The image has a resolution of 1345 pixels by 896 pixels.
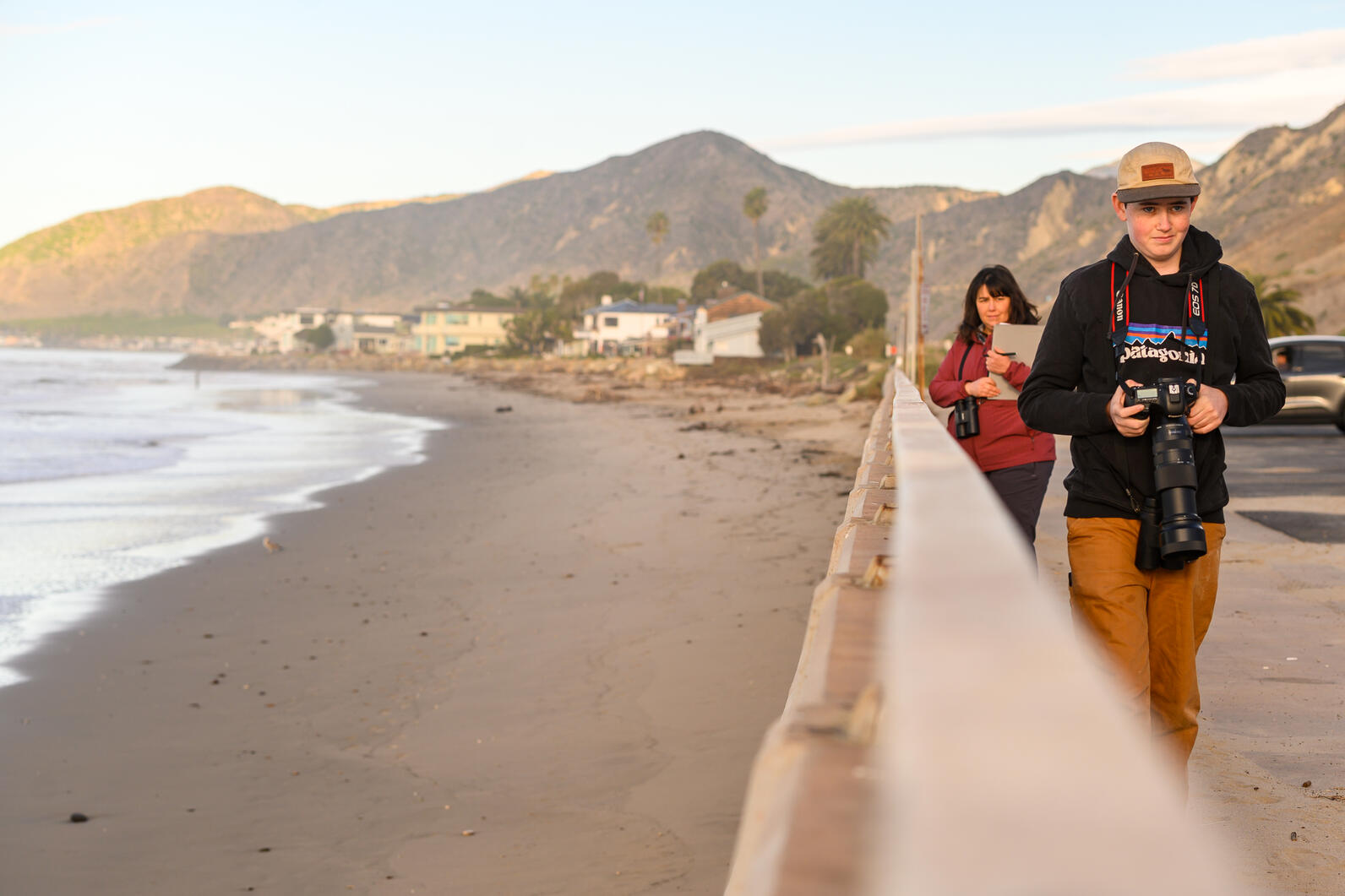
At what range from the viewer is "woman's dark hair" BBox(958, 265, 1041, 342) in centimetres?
595

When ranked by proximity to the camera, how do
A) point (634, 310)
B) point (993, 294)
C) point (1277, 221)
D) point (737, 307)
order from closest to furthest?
1. point (993, 294)
2. point (1277, 221)
3. point (737, 307)
4. point (634, 310)

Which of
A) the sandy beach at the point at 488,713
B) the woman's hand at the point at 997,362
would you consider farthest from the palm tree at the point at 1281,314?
the woman's hand at the point at 997,362

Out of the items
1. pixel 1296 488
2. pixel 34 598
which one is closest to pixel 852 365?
pixel 1296 488

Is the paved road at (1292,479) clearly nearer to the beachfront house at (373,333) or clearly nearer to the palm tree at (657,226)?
the palm tree at (657,226)

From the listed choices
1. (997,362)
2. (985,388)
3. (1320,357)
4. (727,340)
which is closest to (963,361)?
(985,388)

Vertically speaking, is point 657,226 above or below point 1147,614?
above

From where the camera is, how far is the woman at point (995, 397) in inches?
224

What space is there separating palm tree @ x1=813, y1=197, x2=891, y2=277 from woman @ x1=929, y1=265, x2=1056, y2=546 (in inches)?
4810

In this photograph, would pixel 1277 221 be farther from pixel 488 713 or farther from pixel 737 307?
pixel 488 713

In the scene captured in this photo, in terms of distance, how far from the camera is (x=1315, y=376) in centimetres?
1939

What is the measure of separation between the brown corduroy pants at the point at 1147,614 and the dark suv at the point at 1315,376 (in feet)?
58.4

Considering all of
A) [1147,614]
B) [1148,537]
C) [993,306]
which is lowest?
[1147,614]

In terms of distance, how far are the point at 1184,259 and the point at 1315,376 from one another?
18.4 meters

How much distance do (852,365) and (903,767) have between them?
57956 millimetres
